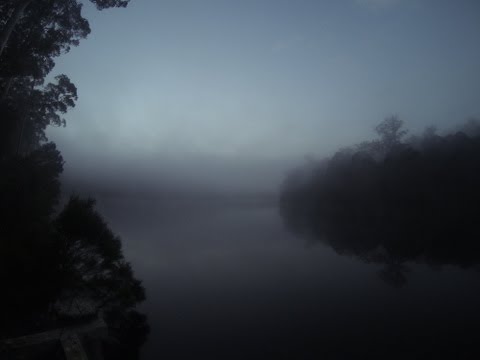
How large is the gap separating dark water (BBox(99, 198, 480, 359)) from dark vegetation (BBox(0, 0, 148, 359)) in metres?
4.82

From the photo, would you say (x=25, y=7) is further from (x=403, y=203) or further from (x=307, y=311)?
(x=403, y=203)

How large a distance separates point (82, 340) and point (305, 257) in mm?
41093

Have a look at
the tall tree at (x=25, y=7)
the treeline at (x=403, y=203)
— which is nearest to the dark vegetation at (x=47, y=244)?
the tall tree at (x=25, y=7)

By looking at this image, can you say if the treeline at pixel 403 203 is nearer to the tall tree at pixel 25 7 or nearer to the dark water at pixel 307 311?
the dark water at pixel 307 311

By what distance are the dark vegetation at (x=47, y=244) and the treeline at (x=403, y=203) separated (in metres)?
30.3

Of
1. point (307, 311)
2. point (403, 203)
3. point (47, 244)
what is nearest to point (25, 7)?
point (47, 244)

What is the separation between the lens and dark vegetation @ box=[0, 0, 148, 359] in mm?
14727

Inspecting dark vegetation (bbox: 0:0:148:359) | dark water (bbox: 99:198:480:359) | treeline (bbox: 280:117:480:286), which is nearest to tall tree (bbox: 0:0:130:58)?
dark vegetation (bbox: 0:0:148:359)

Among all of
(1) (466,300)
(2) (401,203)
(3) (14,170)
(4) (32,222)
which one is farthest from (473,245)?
(3) (14,170)

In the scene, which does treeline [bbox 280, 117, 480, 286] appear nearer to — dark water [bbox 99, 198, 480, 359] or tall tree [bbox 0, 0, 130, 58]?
dark water [bbox 99, 198, 480, 359]

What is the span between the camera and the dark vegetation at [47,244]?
1473 centimetres

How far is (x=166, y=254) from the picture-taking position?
56875 mm

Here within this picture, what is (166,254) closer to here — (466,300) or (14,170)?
(14,170)

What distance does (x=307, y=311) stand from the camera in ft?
84.9
